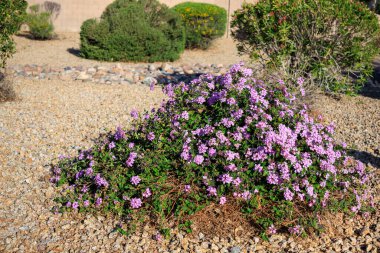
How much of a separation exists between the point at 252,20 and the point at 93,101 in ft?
9.19

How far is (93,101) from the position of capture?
22.9ft

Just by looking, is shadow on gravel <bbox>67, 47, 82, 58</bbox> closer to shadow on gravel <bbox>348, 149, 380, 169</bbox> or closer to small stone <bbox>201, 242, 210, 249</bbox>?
shadow on gravel <bbox>348, 149, 380, 169</bbox>

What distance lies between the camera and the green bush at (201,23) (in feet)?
42.0

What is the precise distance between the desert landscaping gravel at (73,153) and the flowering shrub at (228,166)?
140mm

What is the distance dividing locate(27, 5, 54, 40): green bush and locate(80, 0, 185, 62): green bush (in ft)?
11.5

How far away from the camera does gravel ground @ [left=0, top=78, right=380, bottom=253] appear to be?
3.27m

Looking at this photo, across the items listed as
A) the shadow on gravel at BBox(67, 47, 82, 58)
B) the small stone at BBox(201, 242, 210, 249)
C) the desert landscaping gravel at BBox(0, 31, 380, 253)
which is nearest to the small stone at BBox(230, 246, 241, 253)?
the desert landscaping gravel at BBox(0, 31, 380, 253)

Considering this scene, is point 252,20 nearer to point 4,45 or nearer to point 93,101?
point 93,101

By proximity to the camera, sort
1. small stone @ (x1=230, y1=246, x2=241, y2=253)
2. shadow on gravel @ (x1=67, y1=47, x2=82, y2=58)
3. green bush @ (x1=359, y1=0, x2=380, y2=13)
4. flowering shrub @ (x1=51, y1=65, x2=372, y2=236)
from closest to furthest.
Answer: small stone @ (x1=230, y1=246, x2=241, y2=253) < flowering shrub @ (x1=51, y1=65, x2=372, y2=236) < shadow on gravel @ (x1=67, y1=47, x2=82, y2=58) < green bush @ (x1=359, y1=0, x2=380, y2=13)

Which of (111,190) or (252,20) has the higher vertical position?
(252,20)

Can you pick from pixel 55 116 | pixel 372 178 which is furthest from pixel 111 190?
pixel 55 116

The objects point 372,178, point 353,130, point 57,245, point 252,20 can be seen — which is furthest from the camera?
point 252,20

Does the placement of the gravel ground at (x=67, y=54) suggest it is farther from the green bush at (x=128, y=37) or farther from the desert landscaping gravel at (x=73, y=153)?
the desert landscaping gravel at (x=73, y=153)

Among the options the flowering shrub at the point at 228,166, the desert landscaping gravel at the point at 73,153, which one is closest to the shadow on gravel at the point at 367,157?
the desert landscaping gravel at the point at 73,153
